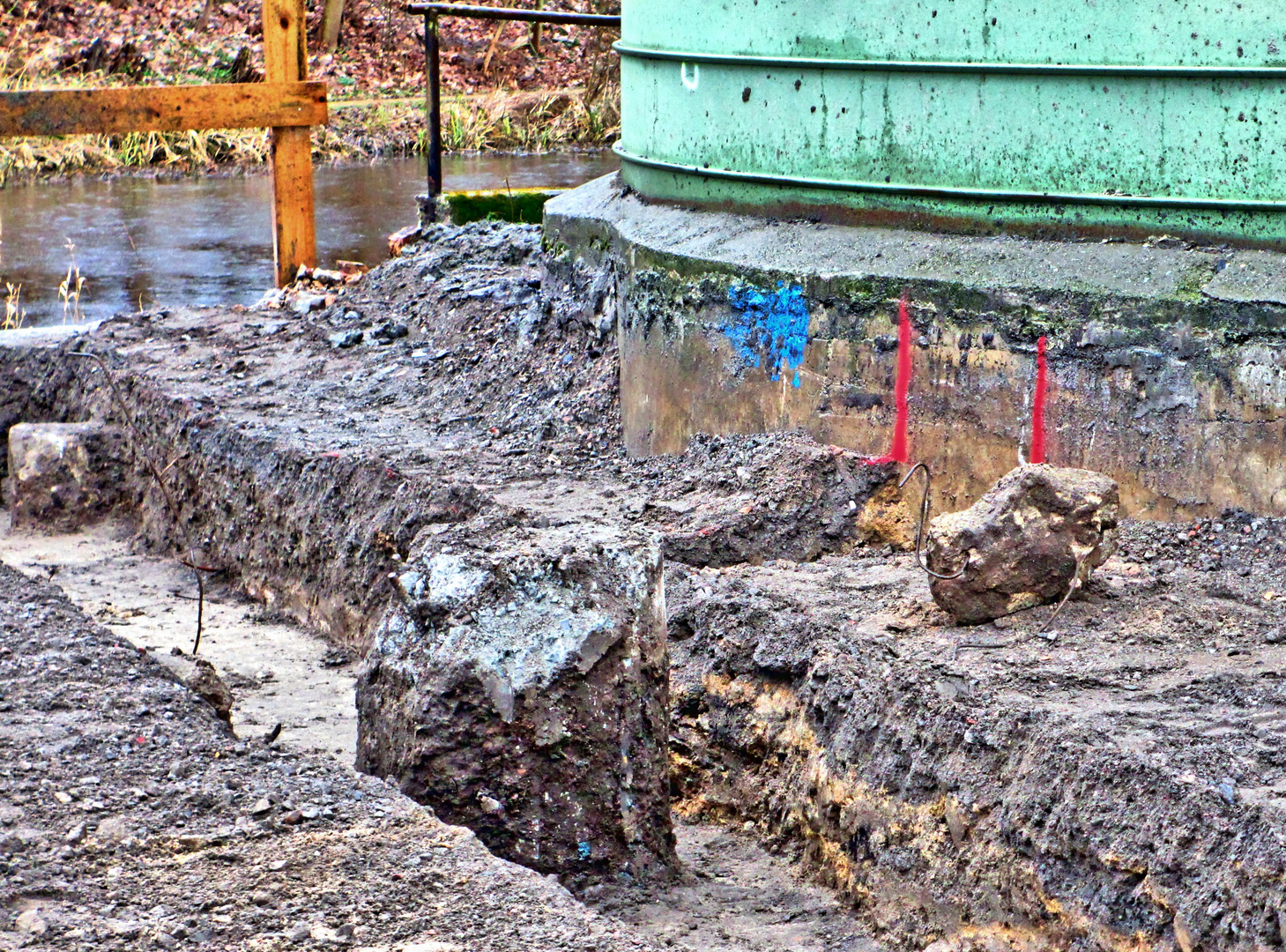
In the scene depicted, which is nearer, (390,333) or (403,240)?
(390,333)

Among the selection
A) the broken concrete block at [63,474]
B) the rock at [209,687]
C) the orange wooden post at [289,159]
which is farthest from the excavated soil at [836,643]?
the orange wooden post at [289,159]

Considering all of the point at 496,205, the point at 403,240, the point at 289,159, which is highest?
the point at 289,159

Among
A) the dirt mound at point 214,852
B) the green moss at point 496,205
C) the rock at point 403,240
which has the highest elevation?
the green moss at point 496,205

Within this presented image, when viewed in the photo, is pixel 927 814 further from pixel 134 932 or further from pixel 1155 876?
pixel 134 932

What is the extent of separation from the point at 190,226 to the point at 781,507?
8826 millimetres

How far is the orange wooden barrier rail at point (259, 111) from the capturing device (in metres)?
8.16

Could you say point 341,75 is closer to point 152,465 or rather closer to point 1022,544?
point 152,465

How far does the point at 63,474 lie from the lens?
7.44 metres

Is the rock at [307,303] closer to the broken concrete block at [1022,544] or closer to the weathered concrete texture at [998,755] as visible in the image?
the weathered concrete texture at [998,755]

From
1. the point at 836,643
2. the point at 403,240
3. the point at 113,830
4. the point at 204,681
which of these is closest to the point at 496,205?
the point at 403,240

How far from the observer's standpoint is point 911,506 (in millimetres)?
5402

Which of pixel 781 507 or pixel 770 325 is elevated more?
pixel 770 325

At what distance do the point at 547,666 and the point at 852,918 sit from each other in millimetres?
1029

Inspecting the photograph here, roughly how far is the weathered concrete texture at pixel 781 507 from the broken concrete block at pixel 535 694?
56.5 inches
